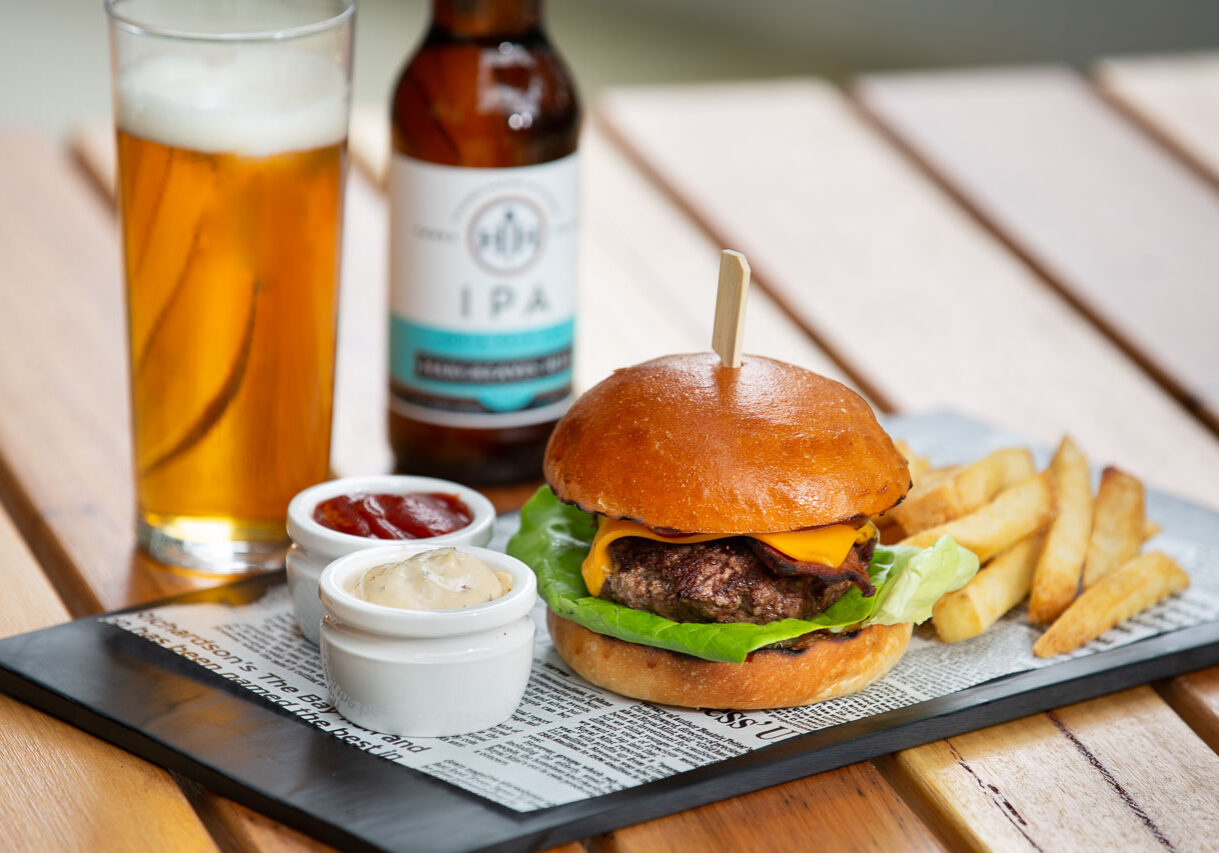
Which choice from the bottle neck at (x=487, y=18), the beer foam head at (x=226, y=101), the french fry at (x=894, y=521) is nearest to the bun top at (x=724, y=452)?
the french fry at (x=894, y=521)

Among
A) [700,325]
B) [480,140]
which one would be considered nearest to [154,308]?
[480,140]

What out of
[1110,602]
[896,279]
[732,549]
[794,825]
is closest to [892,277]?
[896,279]

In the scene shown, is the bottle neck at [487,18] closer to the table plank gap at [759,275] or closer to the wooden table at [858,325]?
the wooden table at [858,325]

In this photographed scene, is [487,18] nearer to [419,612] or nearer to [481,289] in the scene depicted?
[481,289]

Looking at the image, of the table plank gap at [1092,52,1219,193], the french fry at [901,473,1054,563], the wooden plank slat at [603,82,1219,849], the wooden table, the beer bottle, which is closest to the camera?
the wooden table

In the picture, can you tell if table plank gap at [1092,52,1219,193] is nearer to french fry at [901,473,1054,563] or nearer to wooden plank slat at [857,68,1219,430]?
wooden plank slat at [857,68,1219,430]

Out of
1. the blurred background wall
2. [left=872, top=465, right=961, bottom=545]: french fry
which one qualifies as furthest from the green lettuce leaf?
the blurred background wall
